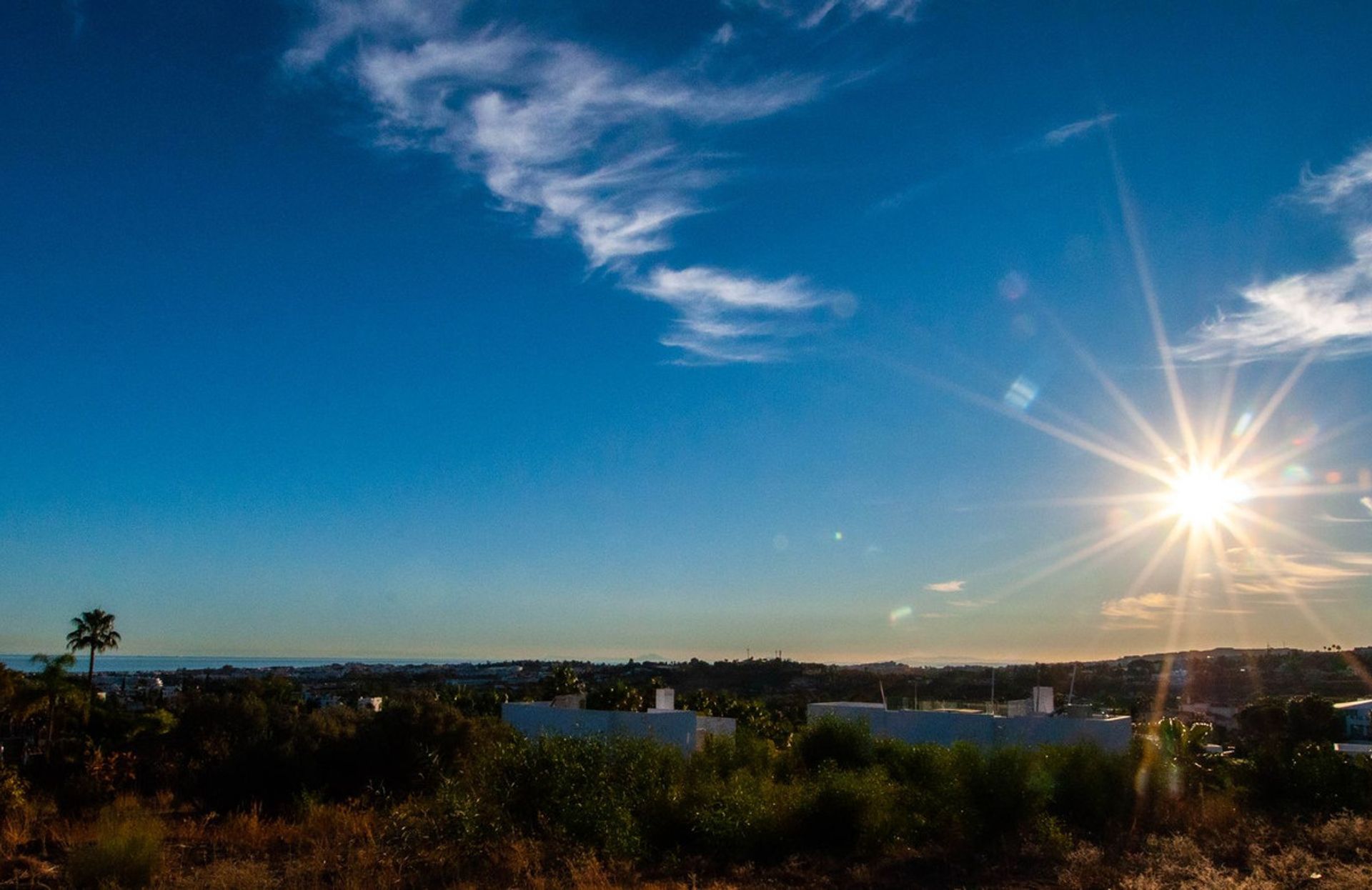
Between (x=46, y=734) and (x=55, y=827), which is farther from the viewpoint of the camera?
(x=46, y=734)

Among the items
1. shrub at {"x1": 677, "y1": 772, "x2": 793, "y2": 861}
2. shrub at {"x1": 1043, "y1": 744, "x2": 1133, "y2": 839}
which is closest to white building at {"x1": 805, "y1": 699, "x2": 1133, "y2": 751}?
shrub at {"x1": 1043, "y1": 744, "x2": 1133, "y2": 839}

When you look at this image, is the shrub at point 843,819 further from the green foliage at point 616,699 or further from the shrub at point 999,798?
the green foliage at point 616,699

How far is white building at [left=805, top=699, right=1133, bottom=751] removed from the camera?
26516mm

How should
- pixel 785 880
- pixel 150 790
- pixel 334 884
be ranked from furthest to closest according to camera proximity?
pixel 150 790 → pixel 785 880 → pixel 334 884

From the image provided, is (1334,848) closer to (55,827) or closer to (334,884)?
(334,884)

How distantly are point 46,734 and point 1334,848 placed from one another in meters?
31.7

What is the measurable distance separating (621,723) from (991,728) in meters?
9.73

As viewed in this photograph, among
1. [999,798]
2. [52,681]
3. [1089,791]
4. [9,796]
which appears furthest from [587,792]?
[52,681]

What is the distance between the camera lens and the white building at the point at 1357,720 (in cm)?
4178

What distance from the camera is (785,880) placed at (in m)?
14.1

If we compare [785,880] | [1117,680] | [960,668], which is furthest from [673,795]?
[960,668]

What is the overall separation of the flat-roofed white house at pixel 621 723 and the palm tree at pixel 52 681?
502 inches

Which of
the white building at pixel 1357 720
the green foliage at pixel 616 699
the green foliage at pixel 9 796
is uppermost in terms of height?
the green foliage at pixel 9 796

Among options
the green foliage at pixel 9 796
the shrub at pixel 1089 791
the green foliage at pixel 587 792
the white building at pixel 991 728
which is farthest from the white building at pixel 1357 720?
the green foliage at pixel 9 796
